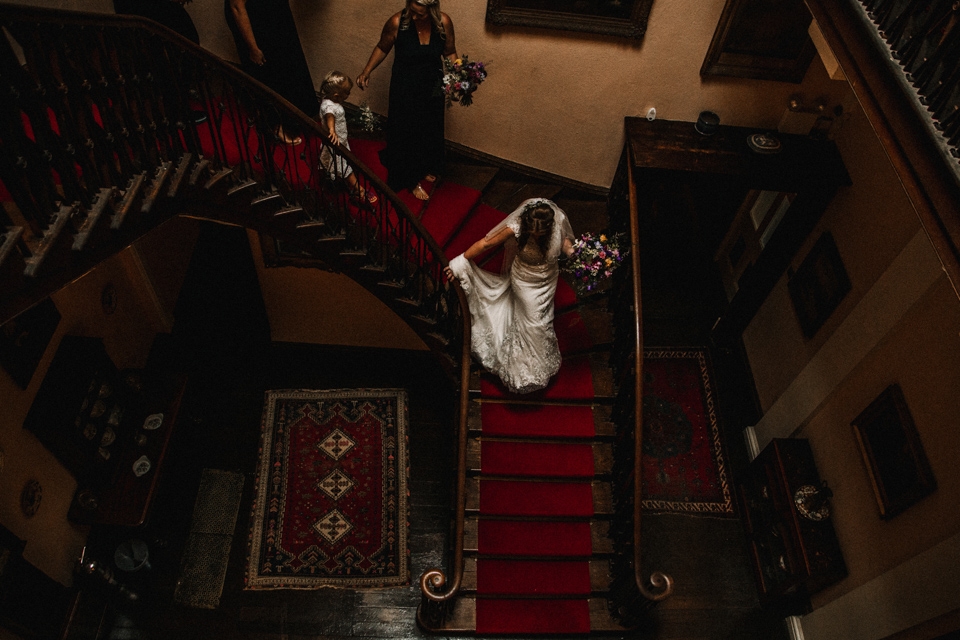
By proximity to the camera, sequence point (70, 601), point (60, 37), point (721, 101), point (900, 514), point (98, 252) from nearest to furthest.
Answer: point (60, 37), point (98, 252), point (900, 514), point (70, 601), point (721, 101)

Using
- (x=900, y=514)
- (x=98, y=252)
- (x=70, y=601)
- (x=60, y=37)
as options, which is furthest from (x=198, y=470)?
(x=900, y=514)

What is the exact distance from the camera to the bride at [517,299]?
181 inches

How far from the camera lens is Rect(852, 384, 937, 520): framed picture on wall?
405 centimetres

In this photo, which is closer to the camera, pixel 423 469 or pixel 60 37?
pixel 60 37

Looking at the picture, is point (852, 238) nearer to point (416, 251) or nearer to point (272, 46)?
point (416, 251)

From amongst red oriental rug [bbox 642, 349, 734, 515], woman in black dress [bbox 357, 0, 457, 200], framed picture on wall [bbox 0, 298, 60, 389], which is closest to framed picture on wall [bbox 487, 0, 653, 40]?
woman in black dress [bbox 357, 0, 457, 200]

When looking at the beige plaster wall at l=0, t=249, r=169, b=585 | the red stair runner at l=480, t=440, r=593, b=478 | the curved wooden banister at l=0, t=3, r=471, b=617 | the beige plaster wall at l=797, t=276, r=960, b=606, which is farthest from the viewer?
the red stair runner at l=480, t=440, r=593, b=478

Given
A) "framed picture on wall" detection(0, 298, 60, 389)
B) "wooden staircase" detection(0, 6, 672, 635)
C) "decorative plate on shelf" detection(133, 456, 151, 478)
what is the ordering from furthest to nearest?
"decorative plate on shelf" detection(133, 456, 151, 478) → "framed picture on wall" detection(0, 298, 60, 389) → "wooden staircase" detection(0, 6, 672, 635)

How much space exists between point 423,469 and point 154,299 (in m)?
3.04

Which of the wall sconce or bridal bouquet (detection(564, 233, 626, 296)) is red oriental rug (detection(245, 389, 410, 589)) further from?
the wall sconce

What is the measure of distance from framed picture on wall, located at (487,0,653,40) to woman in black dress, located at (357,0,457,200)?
0.53 metres

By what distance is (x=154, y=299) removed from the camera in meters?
6.36

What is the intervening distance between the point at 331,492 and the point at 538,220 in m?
3.17

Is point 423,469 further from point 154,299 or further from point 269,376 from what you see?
point 154,299
